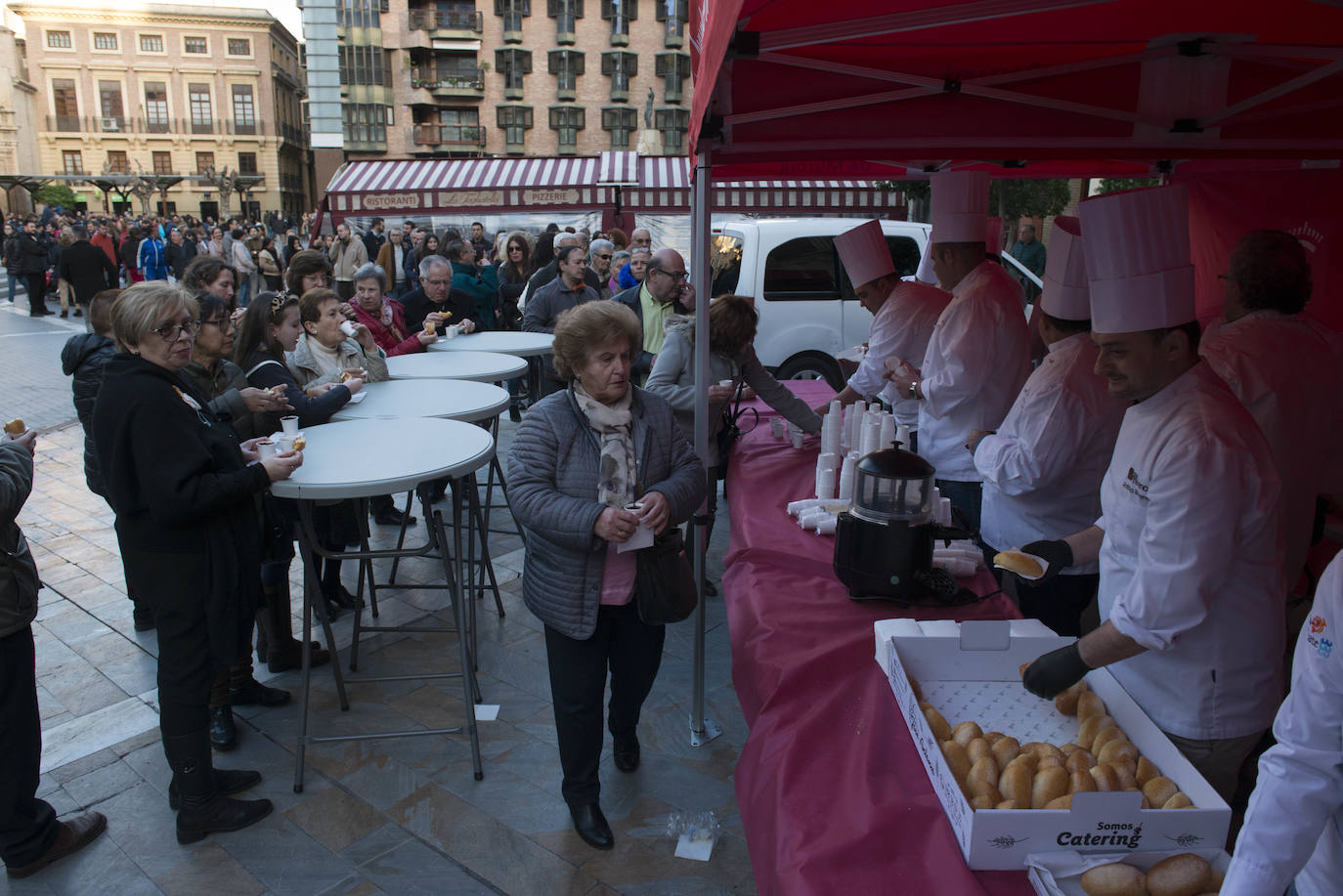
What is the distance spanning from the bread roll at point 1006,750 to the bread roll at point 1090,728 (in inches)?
6.1

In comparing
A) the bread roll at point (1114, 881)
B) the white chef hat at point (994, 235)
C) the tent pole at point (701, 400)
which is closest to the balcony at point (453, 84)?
the white chef hat at point (994, 235)

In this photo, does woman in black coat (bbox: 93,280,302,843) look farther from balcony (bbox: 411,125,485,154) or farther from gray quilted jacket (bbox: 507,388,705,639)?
balcony (bbox: 411,125,485,154)

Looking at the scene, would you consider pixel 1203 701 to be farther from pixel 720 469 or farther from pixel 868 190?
pixel 868 190

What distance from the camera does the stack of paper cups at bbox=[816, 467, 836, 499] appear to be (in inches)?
125

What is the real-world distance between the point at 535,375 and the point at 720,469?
3.88 metres

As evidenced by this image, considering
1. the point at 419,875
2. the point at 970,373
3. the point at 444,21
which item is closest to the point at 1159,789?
the point at 419,875

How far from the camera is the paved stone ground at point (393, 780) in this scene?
2615 mm

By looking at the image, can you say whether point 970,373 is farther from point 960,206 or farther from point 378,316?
point 378,316

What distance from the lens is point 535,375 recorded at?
25.1ft

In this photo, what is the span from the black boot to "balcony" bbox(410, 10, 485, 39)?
4838 cm

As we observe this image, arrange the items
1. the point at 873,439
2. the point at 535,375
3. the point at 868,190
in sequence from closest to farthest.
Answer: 1. the point at 873,439
2. the point at 535,375
3. the point at 868,190

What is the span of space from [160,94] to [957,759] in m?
70.0

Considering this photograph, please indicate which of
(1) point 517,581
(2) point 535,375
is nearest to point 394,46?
(2) point 535,375

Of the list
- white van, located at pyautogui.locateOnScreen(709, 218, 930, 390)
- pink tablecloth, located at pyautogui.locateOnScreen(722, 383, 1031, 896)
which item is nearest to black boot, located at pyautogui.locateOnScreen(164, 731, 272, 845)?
pink tablecloth, located at pyautogui.locateOnScreen(722, 383, 1031, 896)
